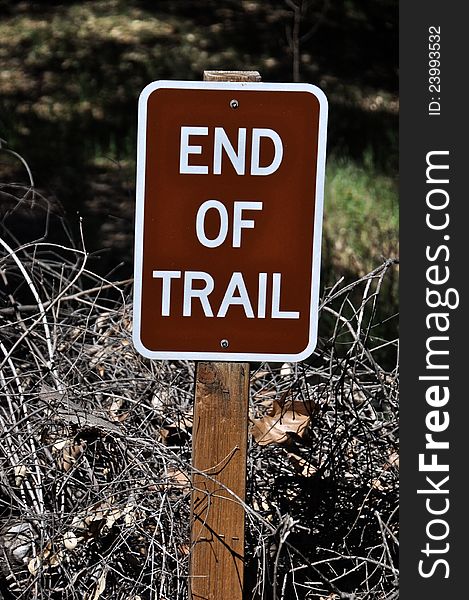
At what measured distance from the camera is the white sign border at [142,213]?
6.88 feet

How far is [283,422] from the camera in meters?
2.88

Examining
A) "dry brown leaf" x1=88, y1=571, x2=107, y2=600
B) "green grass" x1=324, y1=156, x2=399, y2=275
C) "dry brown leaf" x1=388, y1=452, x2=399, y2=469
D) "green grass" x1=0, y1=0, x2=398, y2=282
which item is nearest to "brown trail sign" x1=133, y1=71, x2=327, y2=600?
"dry brown leaf" x1=88, y1=571, x2=107, y2=600

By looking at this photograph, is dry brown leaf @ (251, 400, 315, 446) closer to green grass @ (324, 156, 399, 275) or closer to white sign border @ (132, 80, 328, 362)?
white sign border @ (132, 80, 328, 362)

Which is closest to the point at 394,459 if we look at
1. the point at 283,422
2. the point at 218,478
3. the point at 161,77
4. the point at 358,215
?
the point at 283,422

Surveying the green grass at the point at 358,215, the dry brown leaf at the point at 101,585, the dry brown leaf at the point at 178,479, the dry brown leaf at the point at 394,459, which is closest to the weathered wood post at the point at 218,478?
the dry brown leaf at the point at 178,479

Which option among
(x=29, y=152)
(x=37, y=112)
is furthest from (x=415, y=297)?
(x=37, y=112)

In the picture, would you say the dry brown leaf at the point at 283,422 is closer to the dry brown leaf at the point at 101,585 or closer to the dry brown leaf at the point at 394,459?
the dry brown leaf at the point at 394,459

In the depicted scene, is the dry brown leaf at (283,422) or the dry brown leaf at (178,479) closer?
the dry brown leaf at (178,479)

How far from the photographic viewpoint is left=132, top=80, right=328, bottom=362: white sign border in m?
2.10

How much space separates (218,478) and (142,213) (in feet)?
2.05

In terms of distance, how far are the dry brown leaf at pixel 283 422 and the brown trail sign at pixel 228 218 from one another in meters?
0.74

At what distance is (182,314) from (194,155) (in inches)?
13.7

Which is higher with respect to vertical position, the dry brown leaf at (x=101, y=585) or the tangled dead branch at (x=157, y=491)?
the tangled dead branch at (x=157, y=491)

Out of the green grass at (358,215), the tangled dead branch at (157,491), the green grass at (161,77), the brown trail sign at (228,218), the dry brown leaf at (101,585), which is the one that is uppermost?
the green grass at (161,77)
